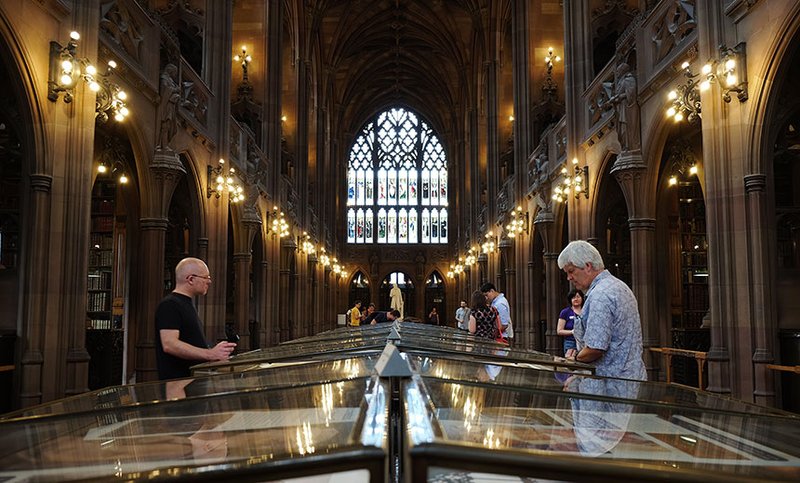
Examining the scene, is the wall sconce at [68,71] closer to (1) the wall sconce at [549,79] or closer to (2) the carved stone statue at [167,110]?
(2) the carved stone statue at [167,110]

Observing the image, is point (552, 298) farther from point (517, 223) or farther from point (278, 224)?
point (278, 224)

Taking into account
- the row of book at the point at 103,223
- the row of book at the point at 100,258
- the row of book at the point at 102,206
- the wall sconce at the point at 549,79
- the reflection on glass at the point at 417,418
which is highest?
the wall sconce at the point at 549,79

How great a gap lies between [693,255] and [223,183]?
385 inches

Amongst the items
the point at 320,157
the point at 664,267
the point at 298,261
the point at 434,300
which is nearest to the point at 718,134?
the point at 664,267

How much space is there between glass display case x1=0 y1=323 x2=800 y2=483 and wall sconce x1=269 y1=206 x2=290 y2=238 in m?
17.0

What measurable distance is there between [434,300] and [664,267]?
104ft

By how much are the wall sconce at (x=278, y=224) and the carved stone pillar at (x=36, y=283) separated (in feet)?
39.6

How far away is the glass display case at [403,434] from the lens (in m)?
1.02

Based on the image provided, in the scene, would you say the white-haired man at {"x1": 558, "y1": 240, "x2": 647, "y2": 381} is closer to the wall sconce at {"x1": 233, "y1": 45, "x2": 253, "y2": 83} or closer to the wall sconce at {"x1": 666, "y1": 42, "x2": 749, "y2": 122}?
the wall sconce at {"x1": 666, "y1": 42, "x2": 749, "y2": 122}

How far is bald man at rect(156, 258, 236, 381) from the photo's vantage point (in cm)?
448

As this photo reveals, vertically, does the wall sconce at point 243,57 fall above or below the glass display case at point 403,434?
above

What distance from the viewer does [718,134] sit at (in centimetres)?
803

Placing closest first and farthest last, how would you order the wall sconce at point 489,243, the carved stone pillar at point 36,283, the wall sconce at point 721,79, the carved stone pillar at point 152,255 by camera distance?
the carved stone pillar at point 36,283
the wall sconce at point 721,79
the carved stone pillar at point 152,255
the wall sconce at point 489,243

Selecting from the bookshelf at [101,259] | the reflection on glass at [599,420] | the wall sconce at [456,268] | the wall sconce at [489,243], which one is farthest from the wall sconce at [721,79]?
the wall sconce at [456,268]
